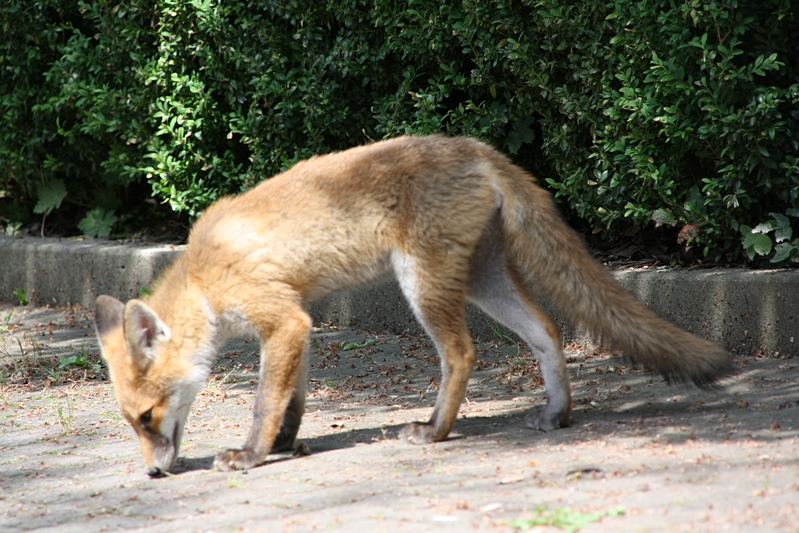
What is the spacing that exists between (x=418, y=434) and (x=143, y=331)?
1.54 meters

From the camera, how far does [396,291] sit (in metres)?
7.38

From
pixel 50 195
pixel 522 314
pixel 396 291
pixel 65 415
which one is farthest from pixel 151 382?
pixel 50 195

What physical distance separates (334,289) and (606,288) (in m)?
1.55

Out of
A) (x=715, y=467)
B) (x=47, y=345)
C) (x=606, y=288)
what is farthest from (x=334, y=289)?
(x=47, y=345)

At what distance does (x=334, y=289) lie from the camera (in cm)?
489

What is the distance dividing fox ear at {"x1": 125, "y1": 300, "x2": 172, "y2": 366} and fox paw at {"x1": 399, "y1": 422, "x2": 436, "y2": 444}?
1.37m

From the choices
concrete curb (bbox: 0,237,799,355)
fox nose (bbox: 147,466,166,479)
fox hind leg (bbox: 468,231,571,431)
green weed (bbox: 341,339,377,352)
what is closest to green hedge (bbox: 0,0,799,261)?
concrete curb (bbox: 0,237,799,355)

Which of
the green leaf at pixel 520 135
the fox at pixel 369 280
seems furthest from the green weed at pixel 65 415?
the green leaf at pixel 520 135

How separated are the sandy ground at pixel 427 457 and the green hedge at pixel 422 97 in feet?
4.19

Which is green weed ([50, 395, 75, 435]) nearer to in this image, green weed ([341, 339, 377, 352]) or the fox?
the fox

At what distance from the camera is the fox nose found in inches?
168

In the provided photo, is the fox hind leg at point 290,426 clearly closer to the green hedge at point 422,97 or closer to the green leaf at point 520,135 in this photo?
the green hedge at point 422,97

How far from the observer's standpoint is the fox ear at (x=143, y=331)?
4.29 m

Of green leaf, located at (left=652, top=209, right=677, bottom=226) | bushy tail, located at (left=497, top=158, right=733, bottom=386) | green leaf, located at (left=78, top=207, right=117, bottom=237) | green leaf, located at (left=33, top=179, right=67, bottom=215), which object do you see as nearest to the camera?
bushy tail, located at (left=497, top=158, right=733, bottom=386)
